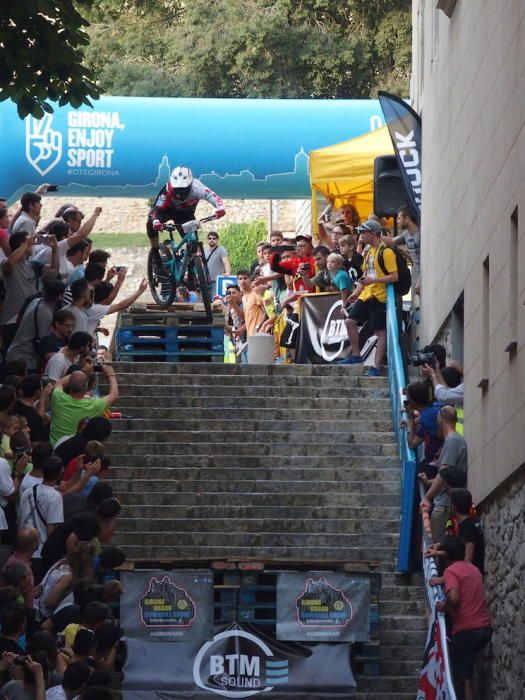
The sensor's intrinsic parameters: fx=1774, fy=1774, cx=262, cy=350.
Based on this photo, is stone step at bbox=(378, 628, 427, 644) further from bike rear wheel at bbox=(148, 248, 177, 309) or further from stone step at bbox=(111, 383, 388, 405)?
bike rear wheel at bbox=(148, 248, 177, 309)

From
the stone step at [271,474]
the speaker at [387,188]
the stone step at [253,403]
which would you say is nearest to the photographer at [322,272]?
the speaker at [387,188]

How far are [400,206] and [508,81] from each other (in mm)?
9689

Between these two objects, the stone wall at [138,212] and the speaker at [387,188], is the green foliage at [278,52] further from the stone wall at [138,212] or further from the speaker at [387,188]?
the speaker at [387,188]

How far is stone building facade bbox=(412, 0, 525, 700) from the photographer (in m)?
12.8

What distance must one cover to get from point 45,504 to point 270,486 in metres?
4.04

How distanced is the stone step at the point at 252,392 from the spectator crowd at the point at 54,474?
595 millimetres

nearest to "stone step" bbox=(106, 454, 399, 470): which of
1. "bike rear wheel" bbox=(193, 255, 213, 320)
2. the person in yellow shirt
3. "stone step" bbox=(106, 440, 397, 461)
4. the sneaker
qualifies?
"stone step" bbox=(106, 440, 397, 461)

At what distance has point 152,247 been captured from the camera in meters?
21.3

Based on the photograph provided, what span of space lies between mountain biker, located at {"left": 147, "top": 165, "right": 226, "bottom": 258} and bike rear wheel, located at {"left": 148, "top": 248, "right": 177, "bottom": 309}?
0.25 metres

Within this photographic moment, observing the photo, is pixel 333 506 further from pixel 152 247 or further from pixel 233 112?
pixel 233 112

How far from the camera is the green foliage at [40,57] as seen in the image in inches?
555

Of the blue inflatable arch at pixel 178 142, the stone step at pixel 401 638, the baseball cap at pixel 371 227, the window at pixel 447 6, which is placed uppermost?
the blue inflatable arch at pixel 178 142

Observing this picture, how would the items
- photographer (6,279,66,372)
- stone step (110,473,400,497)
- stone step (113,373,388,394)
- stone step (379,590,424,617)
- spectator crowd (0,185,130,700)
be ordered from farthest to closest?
stone step (113,373,388,394) < stone step (110,473,400,497) < photographer (6,279,66,372) < stone step (379,590,424,617) < spectator crowd (0,185,130,700)

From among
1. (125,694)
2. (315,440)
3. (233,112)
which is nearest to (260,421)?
(315,440)
